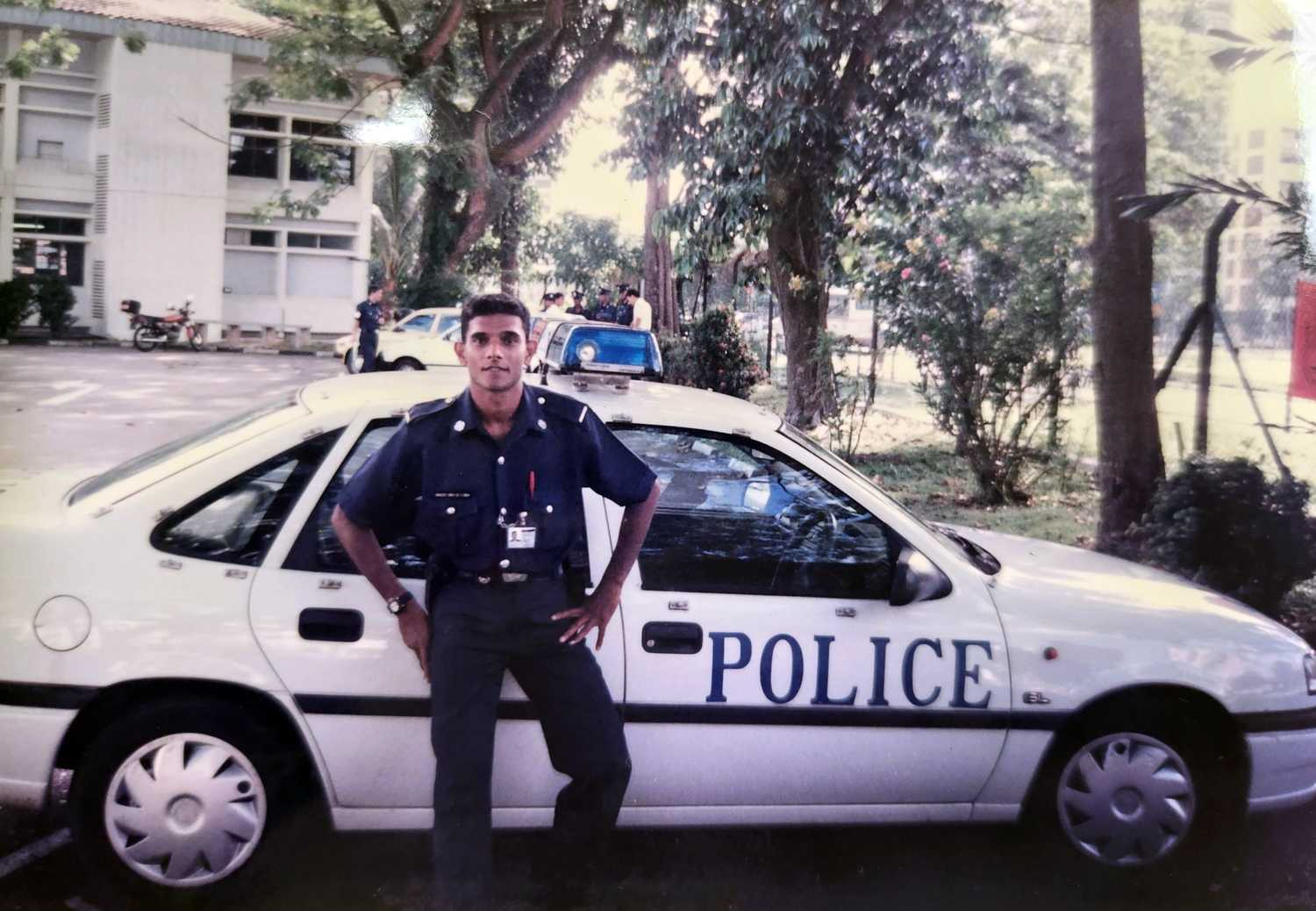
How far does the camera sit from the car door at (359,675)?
2.95 metres

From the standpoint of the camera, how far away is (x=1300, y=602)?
18.7 feet

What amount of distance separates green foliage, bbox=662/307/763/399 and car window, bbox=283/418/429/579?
655 cm

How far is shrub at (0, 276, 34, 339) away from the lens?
557cm

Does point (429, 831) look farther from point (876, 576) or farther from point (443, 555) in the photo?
point (876, 576)

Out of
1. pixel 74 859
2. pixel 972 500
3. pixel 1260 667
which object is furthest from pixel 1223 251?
pixel 74 859

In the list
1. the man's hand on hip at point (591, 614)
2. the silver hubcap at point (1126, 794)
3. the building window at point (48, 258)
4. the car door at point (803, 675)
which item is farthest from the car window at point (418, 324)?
the silver hubcap at point (1126, 794)

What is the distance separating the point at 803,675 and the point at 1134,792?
1.01 meters

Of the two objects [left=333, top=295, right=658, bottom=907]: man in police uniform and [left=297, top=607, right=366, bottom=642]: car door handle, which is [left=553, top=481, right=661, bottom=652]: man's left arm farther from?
[left=297, top=607, right=366, bottom=642]: car door handle

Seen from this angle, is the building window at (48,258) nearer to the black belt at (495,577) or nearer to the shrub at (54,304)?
the shrub at (54,304)

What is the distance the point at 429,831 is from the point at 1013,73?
736cm

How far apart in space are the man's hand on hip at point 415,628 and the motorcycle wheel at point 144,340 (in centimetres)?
424

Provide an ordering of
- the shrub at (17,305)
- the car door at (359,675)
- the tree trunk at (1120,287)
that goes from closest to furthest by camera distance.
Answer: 1. the car door at (359,675)
2. the shrub at (17,305)
3. the tree trunk at (1120,287)

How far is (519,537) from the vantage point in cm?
275

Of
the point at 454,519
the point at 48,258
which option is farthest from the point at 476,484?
the point at 48,258
